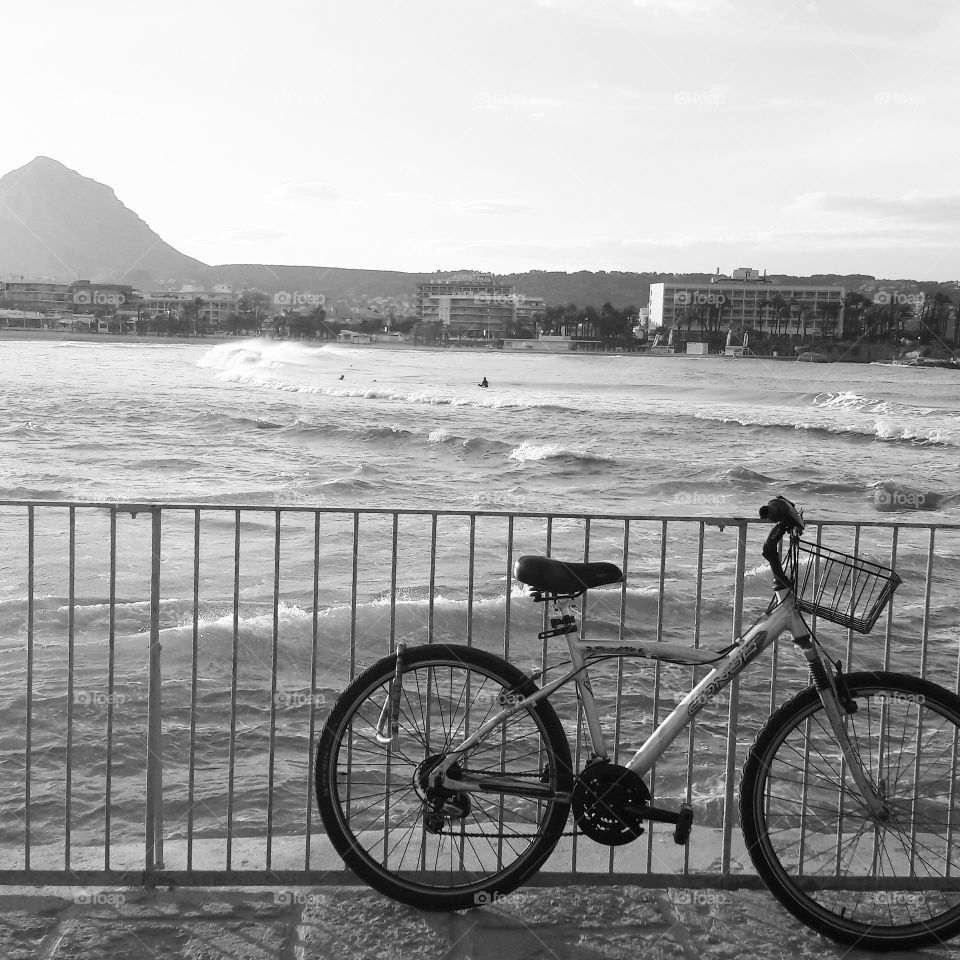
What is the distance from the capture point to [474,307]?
16775 cm

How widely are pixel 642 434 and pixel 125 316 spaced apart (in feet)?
396

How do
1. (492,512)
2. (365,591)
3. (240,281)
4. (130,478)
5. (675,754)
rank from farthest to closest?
1. (240,281)
2. (130,478)
3. (365,591)
4. (675,754)
5. (492,512)

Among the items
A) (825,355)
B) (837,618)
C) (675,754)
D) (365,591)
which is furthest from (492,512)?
(825,355)

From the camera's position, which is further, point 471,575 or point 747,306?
point 747,306

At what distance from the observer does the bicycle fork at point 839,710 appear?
3240 millimetres

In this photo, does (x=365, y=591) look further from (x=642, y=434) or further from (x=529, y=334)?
(x=529, y=334)

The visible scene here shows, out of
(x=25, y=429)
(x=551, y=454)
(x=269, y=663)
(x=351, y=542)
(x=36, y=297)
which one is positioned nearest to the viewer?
(x=269, y=663)

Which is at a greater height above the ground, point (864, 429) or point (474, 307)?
point (474, 307)

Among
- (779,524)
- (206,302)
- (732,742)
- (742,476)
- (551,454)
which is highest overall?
(206,302)

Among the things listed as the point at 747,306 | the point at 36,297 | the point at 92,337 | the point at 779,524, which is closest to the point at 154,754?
the point at 779,524

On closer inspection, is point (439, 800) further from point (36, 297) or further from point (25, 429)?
point (36, 297)

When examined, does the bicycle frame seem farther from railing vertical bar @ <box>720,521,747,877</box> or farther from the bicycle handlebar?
railing vertical bar @ <box>720,521,747,877</box>

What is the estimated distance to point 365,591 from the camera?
11.5 m

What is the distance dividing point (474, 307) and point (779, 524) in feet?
546
